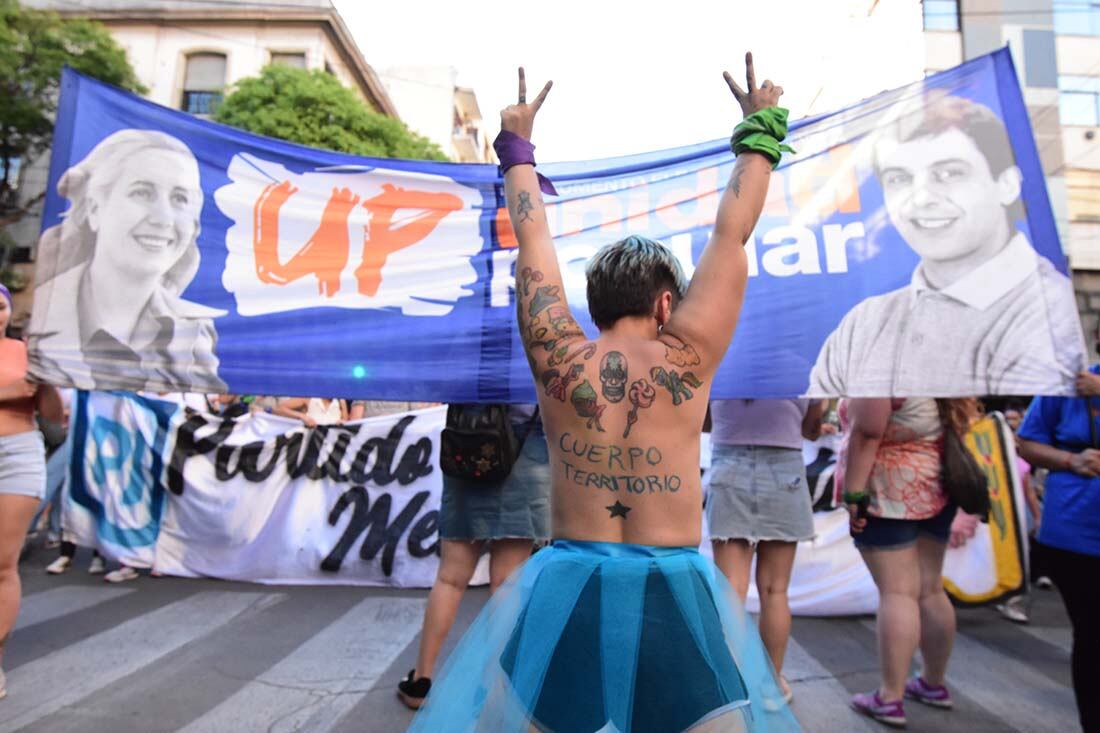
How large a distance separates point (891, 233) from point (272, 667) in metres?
3.73

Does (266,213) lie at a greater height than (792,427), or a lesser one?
greater

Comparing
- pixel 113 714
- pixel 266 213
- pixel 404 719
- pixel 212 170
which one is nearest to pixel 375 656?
pixel 404 719

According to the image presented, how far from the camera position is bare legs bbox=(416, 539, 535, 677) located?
2877 mm

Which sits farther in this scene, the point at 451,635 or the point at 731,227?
the point at 451,635

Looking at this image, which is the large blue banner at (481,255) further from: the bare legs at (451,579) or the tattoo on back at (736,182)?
the tattoo on back at (736,182)

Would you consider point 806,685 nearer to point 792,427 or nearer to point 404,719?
point 792,427

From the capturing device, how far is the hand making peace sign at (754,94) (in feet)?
5.66

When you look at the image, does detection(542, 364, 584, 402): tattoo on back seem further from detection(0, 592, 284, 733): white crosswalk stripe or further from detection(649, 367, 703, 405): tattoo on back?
detection(0, 592, 284, 733): white crosswalk stripe

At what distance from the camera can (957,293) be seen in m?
2.95

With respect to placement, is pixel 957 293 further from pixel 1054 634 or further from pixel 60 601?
pixel 60 601

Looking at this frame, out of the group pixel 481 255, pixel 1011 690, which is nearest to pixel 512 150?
pixel 481 255

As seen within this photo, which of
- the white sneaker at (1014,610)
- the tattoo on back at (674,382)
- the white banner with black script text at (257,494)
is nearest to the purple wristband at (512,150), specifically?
the tattoo on back at (674,382)

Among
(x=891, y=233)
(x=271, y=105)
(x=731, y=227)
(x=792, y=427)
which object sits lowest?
(x=792, y=427)

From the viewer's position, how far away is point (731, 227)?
154cm
